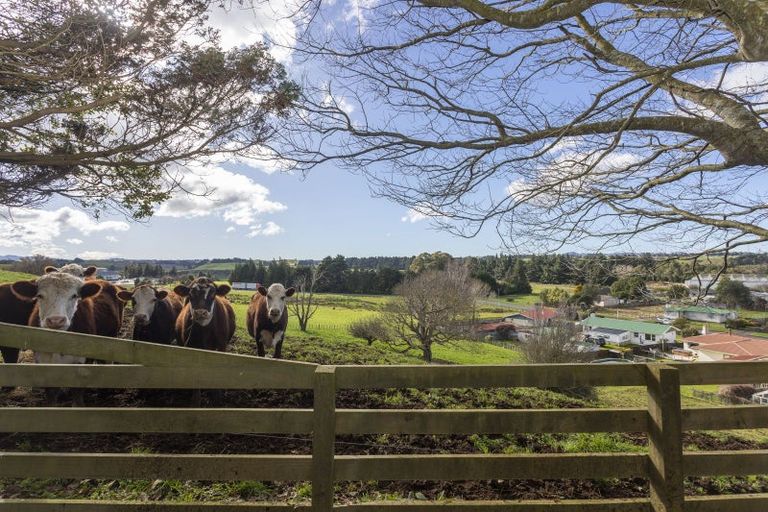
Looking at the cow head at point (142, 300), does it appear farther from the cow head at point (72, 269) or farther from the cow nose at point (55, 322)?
the cow head at point (72, 269)

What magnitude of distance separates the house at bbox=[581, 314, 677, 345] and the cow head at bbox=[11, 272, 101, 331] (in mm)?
38124

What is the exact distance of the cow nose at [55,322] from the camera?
4551mm

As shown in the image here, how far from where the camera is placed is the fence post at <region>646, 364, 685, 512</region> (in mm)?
2301

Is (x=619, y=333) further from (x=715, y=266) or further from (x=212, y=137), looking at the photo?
(x=212, y=137)

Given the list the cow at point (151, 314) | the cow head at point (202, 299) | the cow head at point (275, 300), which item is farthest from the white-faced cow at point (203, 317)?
the cow head at point (275, 300)

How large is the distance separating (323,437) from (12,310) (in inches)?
255

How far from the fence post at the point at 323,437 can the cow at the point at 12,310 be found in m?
6.16

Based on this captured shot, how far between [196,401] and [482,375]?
4.00 metres

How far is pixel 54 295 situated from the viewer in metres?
4.76

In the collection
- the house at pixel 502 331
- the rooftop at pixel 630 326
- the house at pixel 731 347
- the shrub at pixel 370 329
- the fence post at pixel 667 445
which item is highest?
the fence post at pixel 667 445

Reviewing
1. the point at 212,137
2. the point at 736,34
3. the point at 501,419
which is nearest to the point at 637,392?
the point at 736,34

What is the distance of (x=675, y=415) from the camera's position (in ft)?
7.63

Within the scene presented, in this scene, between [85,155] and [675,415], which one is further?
[85,155]

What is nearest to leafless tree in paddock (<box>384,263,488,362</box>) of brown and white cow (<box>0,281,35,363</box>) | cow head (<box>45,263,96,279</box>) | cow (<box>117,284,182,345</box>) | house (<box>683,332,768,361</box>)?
house (<box>683,332,768,361</box>)
